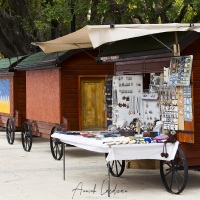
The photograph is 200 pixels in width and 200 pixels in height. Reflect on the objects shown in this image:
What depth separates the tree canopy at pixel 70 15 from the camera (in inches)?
856

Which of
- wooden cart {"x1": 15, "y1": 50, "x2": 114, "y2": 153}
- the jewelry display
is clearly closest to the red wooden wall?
wooden cart {"x1": 15, "y1": 50, "x2": 114, "y2": 153}

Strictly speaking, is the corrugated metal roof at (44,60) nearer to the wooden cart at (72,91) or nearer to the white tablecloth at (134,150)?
the wooden cart at (72,91)

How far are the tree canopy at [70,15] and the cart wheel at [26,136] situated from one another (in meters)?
4.11

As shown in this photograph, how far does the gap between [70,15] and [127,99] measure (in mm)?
8719

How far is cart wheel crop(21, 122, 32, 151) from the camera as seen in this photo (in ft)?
61.4

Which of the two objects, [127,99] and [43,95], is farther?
[43,95]

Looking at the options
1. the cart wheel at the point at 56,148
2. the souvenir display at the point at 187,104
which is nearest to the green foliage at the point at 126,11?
the cart wheel at the point at 56,148

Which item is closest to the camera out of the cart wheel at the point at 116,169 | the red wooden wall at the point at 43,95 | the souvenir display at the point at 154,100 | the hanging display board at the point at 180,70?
the hanging display board at the point at 180,70

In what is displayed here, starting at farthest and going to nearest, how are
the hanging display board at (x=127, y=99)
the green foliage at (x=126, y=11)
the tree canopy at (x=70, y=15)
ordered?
1. the tree canopy at (x=70, y=15)
2. the green foliage at (x=126, y=11)
3. the hanging display board at (x=127, y=99)

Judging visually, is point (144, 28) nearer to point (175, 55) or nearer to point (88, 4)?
point (175, 55)

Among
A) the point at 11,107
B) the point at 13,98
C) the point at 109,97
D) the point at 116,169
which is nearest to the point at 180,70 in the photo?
the point at 116,169

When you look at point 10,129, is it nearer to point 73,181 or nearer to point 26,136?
point 26,136

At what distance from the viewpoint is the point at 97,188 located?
464 inches

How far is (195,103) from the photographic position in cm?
1116
